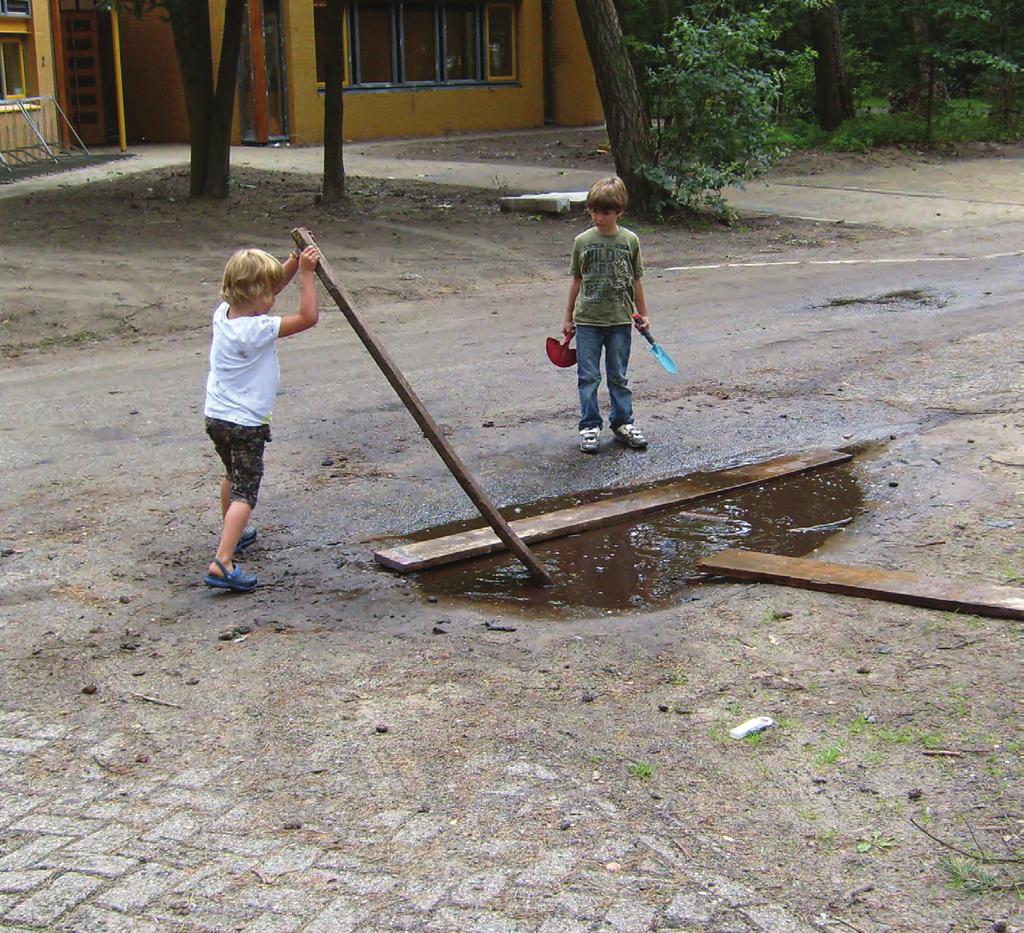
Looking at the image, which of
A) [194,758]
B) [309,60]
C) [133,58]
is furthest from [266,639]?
[133,58]

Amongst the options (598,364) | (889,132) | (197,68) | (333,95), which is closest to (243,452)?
(598,364)

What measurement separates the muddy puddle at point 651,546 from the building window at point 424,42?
78.4ft

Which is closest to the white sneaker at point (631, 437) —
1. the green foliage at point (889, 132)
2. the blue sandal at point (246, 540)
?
the blue sandal at point (246, 540)

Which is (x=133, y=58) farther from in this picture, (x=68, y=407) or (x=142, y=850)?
(x=142, y=850)

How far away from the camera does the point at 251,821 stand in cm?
380

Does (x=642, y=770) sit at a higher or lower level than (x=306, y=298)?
lower

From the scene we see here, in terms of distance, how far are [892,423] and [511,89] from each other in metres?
25.9

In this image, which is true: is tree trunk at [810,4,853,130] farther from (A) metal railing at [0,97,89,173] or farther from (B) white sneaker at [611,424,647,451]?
(B) white sneaker at [611,424,647,451]

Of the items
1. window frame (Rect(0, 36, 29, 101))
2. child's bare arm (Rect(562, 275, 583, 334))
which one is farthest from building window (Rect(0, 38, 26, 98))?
child's bare arm (Rect(562, 275, 583, 334))

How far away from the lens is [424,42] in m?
31.0

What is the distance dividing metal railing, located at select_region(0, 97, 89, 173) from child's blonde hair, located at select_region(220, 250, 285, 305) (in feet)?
62.2

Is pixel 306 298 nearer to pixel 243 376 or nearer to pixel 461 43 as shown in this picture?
pixel 243 376

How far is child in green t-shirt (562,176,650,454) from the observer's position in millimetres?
7777

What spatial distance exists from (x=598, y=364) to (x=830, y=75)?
20.5 metres
